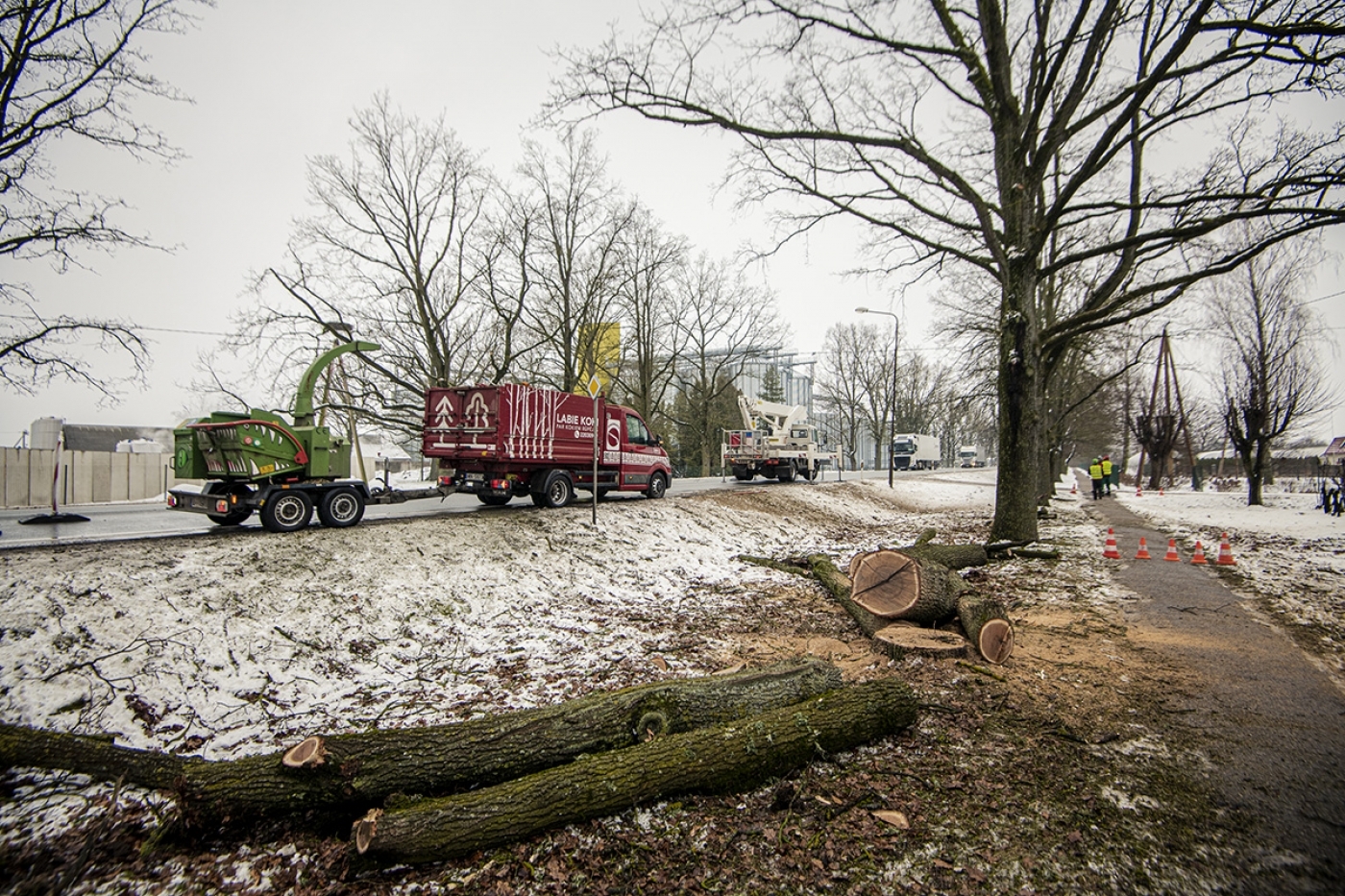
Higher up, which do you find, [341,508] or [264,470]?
[264,470]

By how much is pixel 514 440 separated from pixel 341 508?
10.2 ft

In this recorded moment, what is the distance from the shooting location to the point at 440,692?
4.89 metres

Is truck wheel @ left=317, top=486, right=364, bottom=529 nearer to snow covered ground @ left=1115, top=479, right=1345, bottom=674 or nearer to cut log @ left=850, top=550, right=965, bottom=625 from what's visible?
cut log @ left=850, top=550, right=965, bottom=625

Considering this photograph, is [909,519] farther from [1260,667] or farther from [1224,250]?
[1260,667]

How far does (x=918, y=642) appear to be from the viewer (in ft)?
16.8

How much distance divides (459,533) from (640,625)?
366cm

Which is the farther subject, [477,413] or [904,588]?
[477,413]

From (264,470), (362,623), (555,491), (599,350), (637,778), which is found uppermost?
(599,350)

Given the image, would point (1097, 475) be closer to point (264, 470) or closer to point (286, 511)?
point (286, 511)

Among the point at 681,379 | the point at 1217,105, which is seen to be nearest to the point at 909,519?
the point at 1217,105

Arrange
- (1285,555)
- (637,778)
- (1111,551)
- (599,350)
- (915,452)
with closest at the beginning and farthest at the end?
(637,778) < (1111,551) < (1285,555) < (599,350) < (915,452)

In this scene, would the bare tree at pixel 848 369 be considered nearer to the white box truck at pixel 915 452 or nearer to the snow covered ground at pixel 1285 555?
the white box truck at pixel 915 452

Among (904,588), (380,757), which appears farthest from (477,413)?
(380,757)

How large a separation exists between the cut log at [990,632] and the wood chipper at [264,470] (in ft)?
27.6
